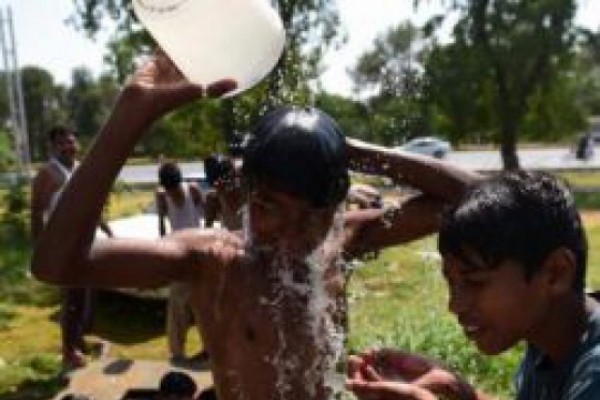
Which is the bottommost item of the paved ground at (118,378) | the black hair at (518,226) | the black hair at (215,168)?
the paved ground at (118,378)

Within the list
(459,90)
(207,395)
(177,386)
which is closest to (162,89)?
(207,395)

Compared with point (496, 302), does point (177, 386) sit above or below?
below

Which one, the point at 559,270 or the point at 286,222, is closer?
the point at 559,270

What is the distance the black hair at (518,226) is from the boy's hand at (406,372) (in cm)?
34

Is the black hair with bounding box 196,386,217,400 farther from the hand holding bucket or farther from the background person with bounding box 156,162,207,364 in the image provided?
the hand holding bucket

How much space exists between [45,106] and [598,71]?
39.4 m

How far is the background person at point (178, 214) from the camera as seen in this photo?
709cm

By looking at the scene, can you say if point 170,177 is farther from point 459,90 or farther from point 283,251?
point 459,90

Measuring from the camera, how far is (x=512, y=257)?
66.3 inches

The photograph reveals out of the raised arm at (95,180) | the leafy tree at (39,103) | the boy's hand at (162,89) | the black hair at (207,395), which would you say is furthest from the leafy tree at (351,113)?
the leafy tree at (39,103)

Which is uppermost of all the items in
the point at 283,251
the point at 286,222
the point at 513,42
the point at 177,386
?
the point at 513,42

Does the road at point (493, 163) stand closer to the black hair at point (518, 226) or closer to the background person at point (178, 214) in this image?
the background person at point (178, 214)

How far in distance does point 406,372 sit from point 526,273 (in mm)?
444

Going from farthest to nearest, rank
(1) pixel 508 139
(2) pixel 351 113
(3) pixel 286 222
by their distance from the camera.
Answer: (1) pixel 508 139 → (2) pixel 351 113 → (3) pixel 286 222
